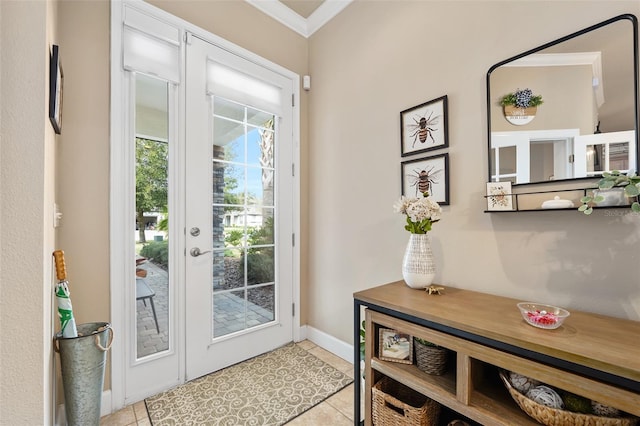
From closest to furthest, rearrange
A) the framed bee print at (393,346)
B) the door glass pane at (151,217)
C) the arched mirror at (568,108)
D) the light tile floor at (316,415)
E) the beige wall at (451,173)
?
the arched mirror at (568,108) < the beige wall at (451,173) < the framed bee print at (393,346) < the light tile floor at (316,415) < the door glass pane at (151,217)

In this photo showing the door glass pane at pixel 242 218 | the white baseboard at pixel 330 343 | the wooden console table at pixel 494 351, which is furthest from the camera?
the white baseboard at pixel 330 343

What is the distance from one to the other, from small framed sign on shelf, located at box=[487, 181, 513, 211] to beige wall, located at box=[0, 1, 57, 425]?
1.93m

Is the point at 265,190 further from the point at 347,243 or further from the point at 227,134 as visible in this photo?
the point at 347,243

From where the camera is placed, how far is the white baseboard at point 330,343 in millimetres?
2281

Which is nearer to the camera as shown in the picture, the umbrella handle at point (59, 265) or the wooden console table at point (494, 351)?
the wooden console table at point (494, 351)

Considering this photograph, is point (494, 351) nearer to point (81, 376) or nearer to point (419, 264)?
A: point (419, 264)

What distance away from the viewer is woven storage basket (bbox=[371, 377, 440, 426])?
1.22 meters

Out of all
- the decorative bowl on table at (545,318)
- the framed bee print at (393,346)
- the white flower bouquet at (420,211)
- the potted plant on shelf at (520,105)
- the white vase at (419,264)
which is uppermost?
the potted plant on shelf at (520,105)

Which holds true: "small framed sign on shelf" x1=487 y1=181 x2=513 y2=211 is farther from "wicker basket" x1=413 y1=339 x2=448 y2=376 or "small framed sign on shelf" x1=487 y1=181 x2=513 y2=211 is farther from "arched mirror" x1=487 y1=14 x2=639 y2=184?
"wicker basket" x1=413 y1=339 x2=448 y2=376

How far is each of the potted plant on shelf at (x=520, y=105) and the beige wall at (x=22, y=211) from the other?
198cm

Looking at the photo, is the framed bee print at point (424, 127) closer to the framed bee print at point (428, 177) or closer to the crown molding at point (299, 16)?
the framed bee print at point (428, 177)

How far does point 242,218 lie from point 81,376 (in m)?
1.32

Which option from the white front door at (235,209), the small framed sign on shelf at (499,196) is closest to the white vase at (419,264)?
the small framed sign on shelf at (499,196)

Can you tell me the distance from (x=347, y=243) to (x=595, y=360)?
5.36 feet
